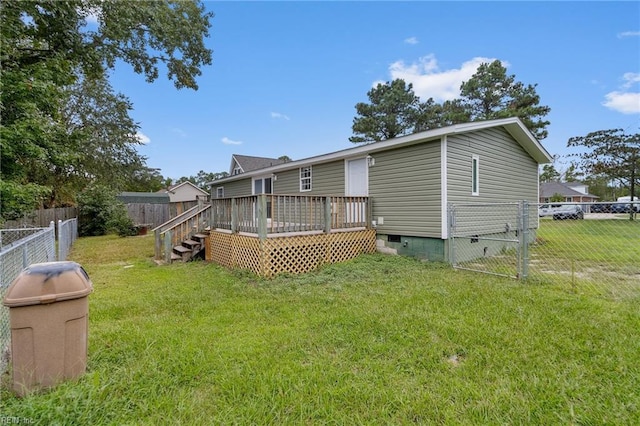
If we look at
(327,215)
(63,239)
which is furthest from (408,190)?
(63,239)

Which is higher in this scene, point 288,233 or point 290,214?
point 290,214

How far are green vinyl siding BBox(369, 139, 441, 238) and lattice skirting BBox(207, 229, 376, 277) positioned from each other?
83 centimetres

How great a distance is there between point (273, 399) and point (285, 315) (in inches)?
68.0

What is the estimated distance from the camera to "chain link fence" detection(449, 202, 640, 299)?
525cm

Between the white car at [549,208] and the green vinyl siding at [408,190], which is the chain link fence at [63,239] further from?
the white car at [549,208]

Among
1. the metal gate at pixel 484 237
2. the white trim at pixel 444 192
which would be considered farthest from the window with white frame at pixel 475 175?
the white trim at pixel 444 192

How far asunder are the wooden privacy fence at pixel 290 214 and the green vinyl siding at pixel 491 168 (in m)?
2.39

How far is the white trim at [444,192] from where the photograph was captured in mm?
7016

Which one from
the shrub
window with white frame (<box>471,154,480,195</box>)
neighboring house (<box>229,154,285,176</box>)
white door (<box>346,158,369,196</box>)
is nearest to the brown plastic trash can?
white door (<box>346,158,369,196</box>)

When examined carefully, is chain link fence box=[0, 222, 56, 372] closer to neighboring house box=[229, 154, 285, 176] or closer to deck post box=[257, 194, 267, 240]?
deck post box=[257, 194, 267, 240]

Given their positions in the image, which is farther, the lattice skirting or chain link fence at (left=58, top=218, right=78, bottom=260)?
chain link fence at (left=58, top=218, right=78, bottom=260)

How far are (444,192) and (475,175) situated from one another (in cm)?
182

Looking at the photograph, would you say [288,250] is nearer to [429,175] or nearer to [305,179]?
[429,175]

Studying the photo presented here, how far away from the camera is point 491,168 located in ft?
28.9
